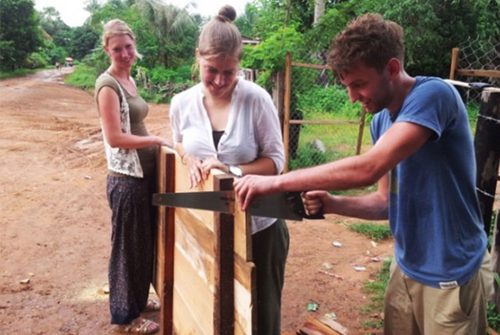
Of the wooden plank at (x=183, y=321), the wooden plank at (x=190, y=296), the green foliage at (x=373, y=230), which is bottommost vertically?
the green foliage at (x=373, y=230)

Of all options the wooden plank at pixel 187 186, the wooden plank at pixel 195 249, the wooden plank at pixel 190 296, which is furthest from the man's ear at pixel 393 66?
the wooden plank at pixel 190 296

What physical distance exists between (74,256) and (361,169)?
4.40 metres

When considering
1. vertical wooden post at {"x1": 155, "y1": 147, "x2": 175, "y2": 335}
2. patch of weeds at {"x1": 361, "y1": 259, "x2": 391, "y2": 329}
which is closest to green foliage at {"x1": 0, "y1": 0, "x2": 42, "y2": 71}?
patch of weeds at {"x1": 361, "y1": 259, "x2": 391, "y2": 329}

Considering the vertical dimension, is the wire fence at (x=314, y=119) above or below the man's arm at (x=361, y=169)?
below

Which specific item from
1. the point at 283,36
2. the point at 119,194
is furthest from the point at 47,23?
→ the point at 119,194

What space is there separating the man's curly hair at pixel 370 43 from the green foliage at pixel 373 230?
13.9ft

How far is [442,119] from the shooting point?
1.59 meters

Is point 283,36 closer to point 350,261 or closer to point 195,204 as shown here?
point 350,261

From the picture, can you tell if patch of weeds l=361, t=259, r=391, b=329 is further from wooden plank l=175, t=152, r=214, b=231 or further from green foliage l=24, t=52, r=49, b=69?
green foliage l=24, t=52, r=49, b=69

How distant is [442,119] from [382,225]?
456 cm

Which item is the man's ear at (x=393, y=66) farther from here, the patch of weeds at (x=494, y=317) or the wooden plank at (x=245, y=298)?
the patch of weeds at (x=494, y=317)

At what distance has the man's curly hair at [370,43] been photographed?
1.64m

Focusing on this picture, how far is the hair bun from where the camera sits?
2209 mm

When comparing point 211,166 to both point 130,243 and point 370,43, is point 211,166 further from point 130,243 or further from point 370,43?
point 130,243
